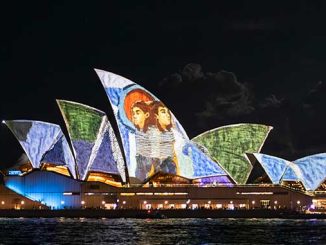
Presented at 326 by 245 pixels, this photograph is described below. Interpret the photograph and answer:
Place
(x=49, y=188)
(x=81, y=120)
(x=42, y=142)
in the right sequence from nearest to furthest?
(x=81, y=120)
(x=42, y=142)
(x=49, y=188)

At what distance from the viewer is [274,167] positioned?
106m

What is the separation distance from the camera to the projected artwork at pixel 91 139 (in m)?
97.9

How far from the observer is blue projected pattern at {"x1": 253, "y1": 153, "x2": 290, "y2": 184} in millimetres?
105188

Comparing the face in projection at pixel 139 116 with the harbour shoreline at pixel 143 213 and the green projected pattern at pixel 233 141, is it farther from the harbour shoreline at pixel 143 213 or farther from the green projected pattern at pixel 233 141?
the harbour shoreline at pixel 143 213

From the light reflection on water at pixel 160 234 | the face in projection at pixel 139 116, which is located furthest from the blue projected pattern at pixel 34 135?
the light reflection on water at pixel 160 234

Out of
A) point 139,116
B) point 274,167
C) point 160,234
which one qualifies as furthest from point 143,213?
point 160,234

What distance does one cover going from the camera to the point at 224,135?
10388 centimetres

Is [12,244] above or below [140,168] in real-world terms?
below

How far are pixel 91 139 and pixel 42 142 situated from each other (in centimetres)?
584

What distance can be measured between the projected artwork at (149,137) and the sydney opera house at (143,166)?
119mm

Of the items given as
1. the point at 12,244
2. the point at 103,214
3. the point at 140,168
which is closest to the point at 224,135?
the point at 140,168

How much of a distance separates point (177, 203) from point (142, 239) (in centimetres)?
4465

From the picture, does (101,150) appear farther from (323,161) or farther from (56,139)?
(323,161)

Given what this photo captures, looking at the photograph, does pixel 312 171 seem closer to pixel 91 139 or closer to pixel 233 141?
pixel 233 141
